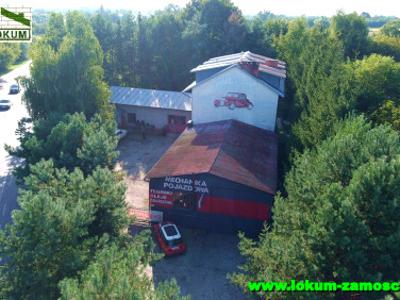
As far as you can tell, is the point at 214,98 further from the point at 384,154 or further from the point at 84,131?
the point at 384,154

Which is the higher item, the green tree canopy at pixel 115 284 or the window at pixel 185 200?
the green tree canopy at pixel 115 284

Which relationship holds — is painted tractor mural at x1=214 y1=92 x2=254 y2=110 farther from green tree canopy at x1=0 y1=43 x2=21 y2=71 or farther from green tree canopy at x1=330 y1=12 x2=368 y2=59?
green tree canopy at x1=0 y1=43 x2=21 y2=71

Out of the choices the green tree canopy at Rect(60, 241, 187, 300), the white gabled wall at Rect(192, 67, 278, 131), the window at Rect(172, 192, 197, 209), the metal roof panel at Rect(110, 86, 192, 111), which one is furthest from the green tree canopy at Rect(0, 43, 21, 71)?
the green tree canopy at Rect(60, 241, 187, 300)

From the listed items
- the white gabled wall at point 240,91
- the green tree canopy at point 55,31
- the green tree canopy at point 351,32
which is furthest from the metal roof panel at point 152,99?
the green tree canopy at point 351,32

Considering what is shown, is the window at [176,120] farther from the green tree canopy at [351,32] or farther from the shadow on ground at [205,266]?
the green tree canopy at [351,32]

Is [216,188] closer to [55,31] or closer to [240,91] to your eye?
[240,91]

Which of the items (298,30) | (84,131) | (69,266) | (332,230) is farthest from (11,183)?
(298,30)
